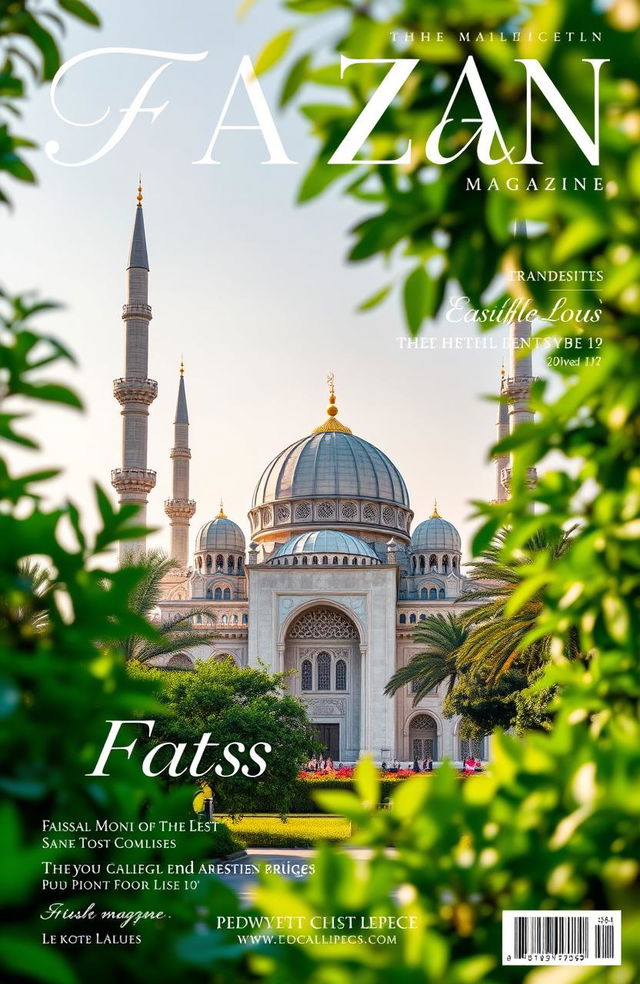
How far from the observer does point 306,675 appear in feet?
134

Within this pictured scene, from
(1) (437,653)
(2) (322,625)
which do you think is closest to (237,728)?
(1) (437,653)

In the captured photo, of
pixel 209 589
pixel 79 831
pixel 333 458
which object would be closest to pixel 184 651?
pixel 209 589

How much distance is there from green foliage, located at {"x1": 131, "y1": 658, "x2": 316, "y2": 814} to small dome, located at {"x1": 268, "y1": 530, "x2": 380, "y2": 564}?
20.8 m

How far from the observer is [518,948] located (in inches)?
55.0

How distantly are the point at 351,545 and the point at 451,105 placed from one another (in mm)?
40615

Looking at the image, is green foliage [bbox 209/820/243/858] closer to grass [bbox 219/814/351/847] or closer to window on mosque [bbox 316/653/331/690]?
grass [bbox 219/814/351/847]

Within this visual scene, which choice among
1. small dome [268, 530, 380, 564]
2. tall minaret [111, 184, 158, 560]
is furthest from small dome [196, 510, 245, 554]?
tall minaret [111, 184, 158, 560]

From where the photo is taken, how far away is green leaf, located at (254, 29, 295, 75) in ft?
4.69

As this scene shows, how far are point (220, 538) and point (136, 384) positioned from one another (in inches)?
576

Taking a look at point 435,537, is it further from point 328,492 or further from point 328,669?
point 328,669

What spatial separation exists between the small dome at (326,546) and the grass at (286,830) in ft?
52.4

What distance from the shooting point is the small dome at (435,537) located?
156 ft

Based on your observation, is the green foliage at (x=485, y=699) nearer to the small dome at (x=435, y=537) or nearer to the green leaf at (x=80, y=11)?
the small dome at (x=435, y=537)

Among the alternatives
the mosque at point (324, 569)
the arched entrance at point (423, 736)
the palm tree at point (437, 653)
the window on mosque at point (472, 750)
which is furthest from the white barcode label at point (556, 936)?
the arched entrance at point (423, 736)
